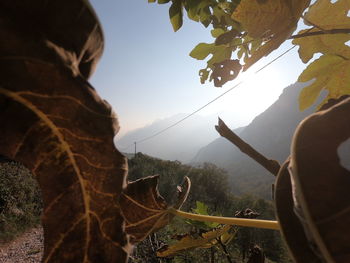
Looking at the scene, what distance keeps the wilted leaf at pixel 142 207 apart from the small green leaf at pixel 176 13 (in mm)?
1013

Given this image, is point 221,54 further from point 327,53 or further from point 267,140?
point 267,140

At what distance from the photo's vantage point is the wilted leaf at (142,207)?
1.77 ft

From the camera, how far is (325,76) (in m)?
1.08

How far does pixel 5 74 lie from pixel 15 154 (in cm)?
9

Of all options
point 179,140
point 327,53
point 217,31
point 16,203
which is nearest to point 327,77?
point 327,53

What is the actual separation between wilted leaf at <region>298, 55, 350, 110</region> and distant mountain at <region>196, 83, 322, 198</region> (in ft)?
217

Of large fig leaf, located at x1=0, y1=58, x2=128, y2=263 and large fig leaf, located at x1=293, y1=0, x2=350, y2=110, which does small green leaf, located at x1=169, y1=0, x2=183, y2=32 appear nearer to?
large fig leaf, located at x1=293, y1=0, x2=350, y2=110

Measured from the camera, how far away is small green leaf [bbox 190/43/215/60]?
56.5 inches

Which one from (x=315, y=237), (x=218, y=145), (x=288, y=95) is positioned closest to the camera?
(x=315, y=237)

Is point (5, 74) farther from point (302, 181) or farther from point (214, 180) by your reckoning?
point (214, 180)

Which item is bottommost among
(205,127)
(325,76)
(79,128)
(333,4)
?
(205,127)

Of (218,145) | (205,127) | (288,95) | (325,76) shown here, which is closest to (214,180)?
(325,76)

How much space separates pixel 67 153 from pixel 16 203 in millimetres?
19065

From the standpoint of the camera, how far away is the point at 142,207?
0.55m
